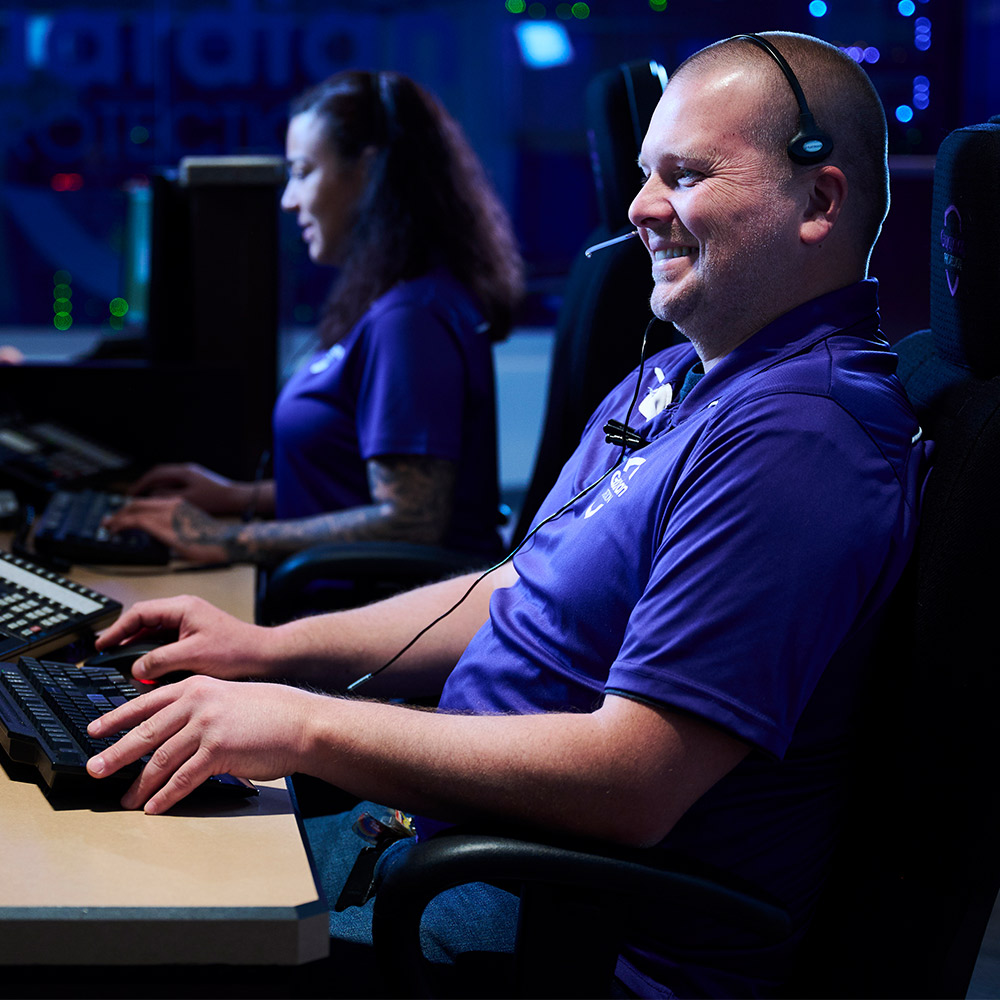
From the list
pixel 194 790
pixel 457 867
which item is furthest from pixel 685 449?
pixel 194 790

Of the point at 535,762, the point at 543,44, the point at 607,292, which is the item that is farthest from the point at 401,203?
the point at 543,44

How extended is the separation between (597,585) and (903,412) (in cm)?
30

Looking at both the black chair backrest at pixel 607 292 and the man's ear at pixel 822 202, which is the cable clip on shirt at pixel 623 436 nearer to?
the man's ear at pixel 822 202

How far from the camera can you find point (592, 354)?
6.01ft

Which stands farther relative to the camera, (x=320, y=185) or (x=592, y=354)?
(x=320, y=185)

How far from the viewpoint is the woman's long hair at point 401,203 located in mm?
2020

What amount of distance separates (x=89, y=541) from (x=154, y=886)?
102 cm

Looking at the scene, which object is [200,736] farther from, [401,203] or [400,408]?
[401,203]

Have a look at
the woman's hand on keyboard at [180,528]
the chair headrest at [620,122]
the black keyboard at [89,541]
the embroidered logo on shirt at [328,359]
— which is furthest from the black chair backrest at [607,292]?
the black keyboard at [89,541]

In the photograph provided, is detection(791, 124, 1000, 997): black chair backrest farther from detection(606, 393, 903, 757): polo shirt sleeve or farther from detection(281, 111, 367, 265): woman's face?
detection(281, 111, 367, 265): woman's face

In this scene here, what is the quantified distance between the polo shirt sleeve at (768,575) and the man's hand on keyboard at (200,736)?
0.89 feet

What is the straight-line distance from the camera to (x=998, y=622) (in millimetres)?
929

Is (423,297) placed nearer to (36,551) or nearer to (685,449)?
(36,551)

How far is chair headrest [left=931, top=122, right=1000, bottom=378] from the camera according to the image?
0.97 m
